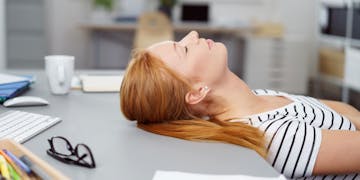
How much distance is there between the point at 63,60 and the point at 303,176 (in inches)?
33.8

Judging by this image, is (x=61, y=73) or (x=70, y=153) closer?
(x=70, y=153)

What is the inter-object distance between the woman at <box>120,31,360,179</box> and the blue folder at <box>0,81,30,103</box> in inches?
17.9

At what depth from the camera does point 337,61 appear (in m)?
4.56

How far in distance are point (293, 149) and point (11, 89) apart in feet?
2.94

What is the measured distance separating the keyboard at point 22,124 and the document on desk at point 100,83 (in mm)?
397

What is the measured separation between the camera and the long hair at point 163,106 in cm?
109

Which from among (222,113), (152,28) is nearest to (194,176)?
(222,113)

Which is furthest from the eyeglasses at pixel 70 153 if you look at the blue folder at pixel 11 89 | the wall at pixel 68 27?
the wall at pixel 68 27

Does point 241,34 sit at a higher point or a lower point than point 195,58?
lower

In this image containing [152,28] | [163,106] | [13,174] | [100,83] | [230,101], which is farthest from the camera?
[152,28]

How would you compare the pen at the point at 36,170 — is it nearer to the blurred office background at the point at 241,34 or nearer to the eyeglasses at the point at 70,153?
the eyeglasses at the point at 70,153

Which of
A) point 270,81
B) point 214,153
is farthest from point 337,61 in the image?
point 214,153

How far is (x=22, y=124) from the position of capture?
119 cm

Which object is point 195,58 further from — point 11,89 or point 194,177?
point 11,89
